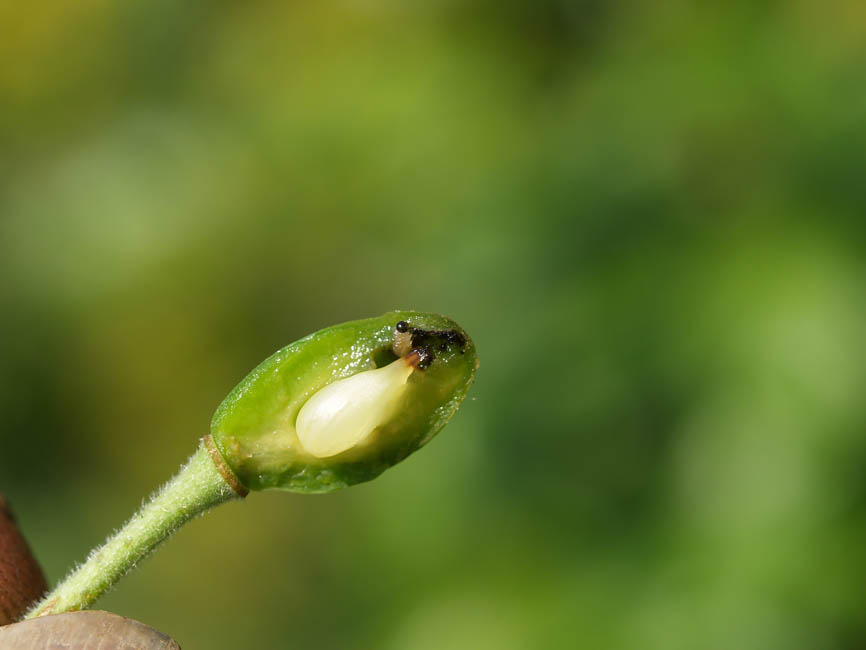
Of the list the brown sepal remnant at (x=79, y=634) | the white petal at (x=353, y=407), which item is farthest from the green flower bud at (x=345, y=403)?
the brown sepal remnant at (x=79, y=634)

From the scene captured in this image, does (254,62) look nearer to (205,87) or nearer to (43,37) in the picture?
(205,87)

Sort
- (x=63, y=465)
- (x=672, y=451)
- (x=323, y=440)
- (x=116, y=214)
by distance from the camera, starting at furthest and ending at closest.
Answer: (x=63, y=465), (x=116, y=214), (x=672, y=451), (x=323, y=440)

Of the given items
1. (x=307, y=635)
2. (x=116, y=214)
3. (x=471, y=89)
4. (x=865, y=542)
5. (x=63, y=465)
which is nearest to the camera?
(x=865, y=542)

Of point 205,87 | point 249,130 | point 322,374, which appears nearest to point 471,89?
point 249,130

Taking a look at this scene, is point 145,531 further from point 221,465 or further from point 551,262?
point 551,262

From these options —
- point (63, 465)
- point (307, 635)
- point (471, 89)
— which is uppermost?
point (471, 89)

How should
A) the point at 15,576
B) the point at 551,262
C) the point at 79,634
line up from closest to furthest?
the point at 79,634 → the point at 15,576 → the point at 551,262

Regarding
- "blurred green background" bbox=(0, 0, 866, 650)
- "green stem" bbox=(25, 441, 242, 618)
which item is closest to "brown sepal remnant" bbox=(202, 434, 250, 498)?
"green stem" bbox=(25, 441, 242, 618)

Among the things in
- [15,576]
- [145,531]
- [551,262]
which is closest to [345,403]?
[145,531]
